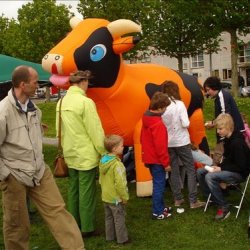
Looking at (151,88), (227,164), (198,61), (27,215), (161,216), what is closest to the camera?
(27,215)

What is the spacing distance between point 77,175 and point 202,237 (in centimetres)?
160

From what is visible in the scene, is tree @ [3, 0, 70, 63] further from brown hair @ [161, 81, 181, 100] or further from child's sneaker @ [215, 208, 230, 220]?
child's sneaker @ [215, 208, 230, 220]

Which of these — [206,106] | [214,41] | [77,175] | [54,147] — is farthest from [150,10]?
[77,175]

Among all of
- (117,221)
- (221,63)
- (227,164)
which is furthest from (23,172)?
(221,63)

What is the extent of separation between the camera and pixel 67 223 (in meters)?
4.52

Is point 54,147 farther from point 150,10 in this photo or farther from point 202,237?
point 150,10

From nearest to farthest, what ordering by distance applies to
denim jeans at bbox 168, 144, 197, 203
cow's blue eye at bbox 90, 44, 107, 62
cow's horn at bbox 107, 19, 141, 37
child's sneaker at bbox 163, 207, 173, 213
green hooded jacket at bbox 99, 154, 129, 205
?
green hooded jacket at bbox 99, 154, 129, 205 < child's sneaker at bbox 163, 207, 173, 213 < denim jeans at bbox 168, 144, 197, 203 < cow's blue eye at bbox 90, 44, 107, 62 < cow's horn at bbox 107, 19, 141, 37

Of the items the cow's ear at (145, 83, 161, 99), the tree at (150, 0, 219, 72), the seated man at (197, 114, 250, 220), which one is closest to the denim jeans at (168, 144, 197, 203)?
the seated man at (197, 114, 250, 220)

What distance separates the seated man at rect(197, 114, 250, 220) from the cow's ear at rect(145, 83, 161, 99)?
1.74 metres

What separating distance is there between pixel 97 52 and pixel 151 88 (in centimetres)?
113

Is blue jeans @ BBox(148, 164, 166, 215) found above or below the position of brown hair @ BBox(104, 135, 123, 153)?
below

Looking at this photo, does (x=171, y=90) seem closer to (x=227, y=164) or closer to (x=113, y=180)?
(x=227, y=164)

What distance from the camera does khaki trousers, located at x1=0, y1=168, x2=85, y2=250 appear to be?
14.3 feet

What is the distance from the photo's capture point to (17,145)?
4258 millimetres
